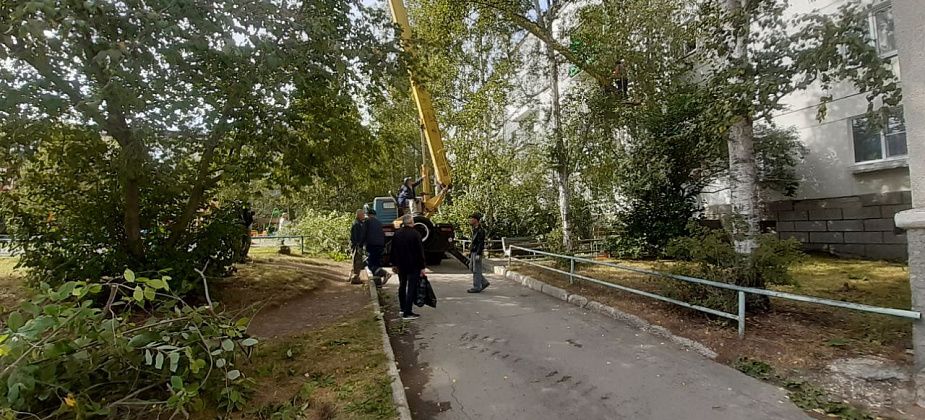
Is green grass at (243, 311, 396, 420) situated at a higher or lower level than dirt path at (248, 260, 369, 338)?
lower

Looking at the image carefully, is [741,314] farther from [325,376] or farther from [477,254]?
[477,254]

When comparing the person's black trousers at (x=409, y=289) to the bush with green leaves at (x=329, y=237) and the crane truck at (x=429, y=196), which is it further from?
the bush with green leaves at (x=329, y=237)

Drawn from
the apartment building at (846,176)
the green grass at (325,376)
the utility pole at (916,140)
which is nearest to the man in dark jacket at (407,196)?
the apartment building at (846,176)

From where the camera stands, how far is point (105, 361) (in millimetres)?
3725

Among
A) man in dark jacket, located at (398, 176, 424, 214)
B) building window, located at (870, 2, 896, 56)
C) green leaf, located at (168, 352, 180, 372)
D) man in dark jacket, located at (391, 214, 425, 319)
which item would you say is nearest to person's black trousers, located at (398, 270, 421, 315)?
man in dark jacket, located at (391, 214, 425, 319)

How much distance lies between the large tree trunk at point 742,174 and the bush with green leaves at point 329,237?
14.2 m

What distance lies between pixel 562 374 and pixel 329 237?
16026mm

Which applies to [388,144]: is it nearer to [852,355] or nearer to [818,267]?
[852,355]

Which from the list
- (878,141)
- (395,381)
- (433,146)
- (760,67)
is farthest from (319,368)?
(878,141)

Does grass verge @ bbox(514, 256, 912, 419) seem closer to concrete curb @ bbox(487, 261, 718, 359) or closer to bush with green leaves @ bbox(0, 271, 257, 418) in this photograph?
concrete curb @ bbox(487, 261, 718, 359)

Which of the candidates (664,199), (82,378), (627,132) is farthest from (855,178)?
(82,378)

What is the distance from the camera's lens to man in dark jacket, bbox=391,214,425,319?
310 inches

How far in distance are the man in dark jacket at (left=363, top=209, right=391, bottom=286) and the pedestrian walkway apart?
310 cm

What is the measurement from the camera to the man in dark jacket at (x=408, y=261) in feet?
25.8
